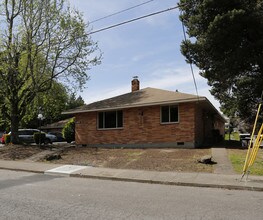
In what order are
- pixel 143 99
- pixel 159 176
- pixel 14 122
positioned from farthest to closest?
pixel 14 122 < pixel 143 99 < pixel 159 176

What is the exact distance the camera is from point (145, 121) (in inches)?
850

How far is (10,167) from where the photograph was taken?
627 inches

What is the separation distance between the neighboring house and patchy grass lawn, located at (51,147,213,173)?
7.85 ft

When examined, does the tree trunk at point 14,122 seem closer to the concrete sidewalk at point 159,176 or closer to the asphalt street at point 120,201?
the concrete sidewalk at point 159,176

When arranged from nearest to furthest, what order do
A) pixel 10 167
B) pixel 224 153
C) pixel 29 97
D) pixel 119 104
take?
1. pixel 10 167
2. pixel 224 153
3. pixel 119 104
4. pixel 29 97

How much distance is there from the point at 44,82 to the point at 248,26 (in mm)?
14893

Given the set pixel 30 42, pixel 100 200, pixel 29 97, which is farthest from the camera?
pixel 29 97

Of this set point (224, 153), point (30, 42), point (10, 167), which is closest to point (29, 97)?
point (30, 42)

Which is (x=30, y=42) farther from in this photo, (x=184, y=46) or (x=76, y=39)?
(x=184, y=46)

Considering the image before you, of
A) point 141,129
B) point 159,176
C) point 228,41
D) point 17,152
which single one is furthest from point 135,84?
point 159,176

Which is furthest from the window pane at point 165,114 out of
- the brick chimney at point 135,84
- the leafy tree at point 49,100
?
the leafy tree at point 49,100

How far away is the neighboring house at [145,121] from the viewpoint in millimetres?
20234

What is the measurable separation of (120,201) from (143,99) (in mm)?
14623

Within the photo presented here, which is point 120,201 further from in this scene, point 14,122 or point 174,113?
point 14,122
